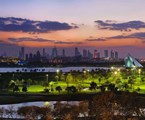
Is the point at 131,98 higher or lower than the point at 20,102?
higher

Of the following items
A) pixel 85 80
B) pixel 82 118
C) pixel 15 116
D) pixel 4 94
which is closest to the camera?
pixel 82 118

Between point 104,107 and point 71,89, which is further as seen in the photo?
point 71,89

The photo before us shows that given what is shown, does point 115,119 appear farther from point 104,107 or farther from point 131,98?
point 131,98

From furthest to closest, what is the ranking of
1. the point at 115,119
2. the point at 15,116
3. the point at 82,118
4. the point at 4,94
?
the point at 4,94 → the point at 15,116 → the point at 82,118 → the point at 115,119

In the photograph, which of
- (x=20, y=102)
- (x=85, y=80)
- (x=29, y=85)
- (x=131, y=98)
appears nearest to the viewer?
(x=131, y=98)

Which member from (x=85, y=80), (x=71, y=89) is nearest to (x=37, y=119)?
(x=71, y=89)

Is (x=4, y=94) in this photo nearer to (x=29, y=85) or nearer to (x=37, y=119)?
(x=29, y=85)

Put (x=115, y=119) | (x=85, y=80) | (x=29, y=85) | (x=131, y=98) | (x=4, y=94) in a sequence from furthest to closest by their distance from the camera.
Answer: (x=85, y=80) → (x=29, y=85) → (x=4, y=94) → (x=131, y=98) → (x=115, y=119)

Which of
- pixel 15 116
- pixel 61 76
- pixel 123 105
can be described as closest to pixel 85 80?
pixel 61 76

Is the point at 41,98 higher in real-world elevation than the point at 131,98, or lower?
lower
